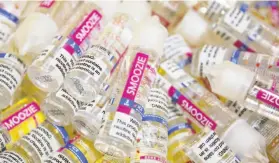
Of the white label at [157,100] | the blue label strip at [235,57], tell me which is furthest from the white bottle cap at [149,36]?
the blue label strip at [235,57]

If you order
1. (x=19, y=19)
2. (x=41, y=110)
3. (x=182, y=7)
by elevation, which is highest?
(x=182, y=7)

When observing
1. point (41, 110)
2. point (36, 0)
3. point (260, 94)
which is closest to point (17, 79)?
point (41, 110)

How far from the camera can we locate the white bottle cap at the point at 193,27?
1.37m

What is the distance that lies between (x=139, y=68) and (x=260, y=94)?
30 centimetres

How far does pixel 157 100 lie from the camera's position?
3.74ft

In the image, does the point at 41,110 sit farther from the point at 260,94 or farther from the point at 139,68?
the point at 260,94

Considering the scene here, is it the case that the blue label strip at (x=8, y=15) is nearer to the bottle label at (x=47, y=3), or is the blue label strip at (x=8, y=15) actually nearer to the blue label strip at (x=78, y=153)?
the bottle label at (x=47, y=3)

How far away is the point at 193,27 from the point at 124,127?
0.51 meters

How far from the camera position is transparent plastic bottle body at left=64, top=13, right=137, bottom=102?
104cm

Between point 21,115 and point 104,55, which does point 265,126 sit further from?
point 21,115

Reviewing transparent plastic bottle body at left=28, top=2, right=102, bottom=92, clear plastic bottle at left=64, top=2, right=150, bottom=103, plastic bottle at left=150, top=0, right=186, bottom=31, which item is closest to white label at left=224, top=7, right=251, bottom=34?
plastic bottle at left=150, top=0, right=186, bottom=31

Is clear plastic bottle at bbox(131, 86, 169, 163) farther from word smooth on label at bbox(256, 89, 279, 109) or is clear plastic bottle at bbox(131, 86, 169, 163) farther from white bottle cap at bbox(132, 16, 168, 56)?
word smooth on label at bbox(256, 89, 279, 109)

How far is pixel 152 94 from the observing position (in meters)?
1.15

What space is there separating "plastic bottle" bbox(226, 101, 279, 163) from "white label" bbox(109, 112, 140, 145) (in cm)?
33
